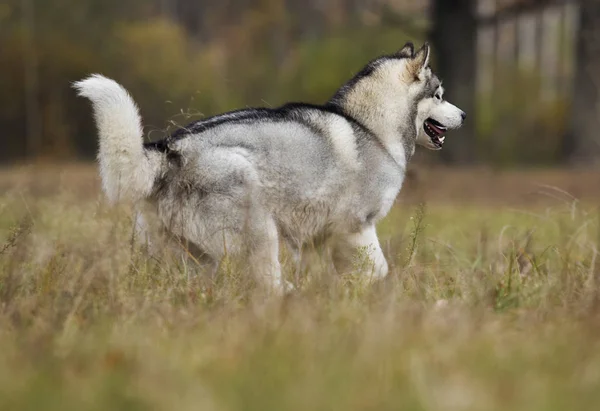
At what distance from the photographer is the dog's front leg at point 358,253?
5.19 m

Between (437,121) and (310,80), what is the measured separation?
1420 cm

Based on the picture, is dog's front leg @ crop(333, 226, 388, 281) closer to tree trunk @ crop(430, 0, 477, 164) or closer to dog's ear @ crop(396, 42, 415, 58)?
dog's ear @ crop(396, 42, 415, 58)

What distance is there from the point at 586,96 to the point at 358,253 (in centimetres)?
1182

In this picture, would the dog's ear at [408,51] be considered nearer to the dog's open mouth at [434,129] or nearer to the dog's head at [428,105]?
the dog's head at [428,105]

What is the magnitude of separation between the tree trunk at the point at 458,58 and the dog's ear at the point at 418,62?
10.6 metres

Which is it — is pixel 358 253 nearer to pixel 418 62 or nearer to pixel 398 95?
pixel 398 95

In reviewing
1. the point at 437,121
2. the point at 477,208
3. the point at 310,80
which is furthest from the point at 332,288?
the point at 310,80

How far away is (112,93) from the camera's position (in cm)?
453

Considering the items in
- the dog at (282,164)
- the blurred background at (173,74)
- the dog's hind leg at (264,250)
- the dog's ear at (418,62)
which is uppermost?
the dog's ear at (418,62)

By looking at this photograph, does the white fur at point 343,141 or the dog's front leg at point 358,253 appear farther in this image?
the white fur at point 343,141

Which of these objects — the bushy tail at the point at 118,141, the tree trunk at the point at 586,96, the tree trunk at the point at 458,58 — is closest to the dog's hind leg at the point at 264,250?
the bushy tail at the point at 118,141

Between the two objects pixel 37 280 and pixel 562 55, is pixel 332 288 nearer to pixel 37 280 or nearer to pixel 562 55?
pixel 37 280

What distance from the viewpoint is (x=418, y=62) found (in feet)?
18.9

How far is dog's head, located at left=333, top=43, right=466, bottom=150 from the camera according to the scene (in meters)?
5.74
